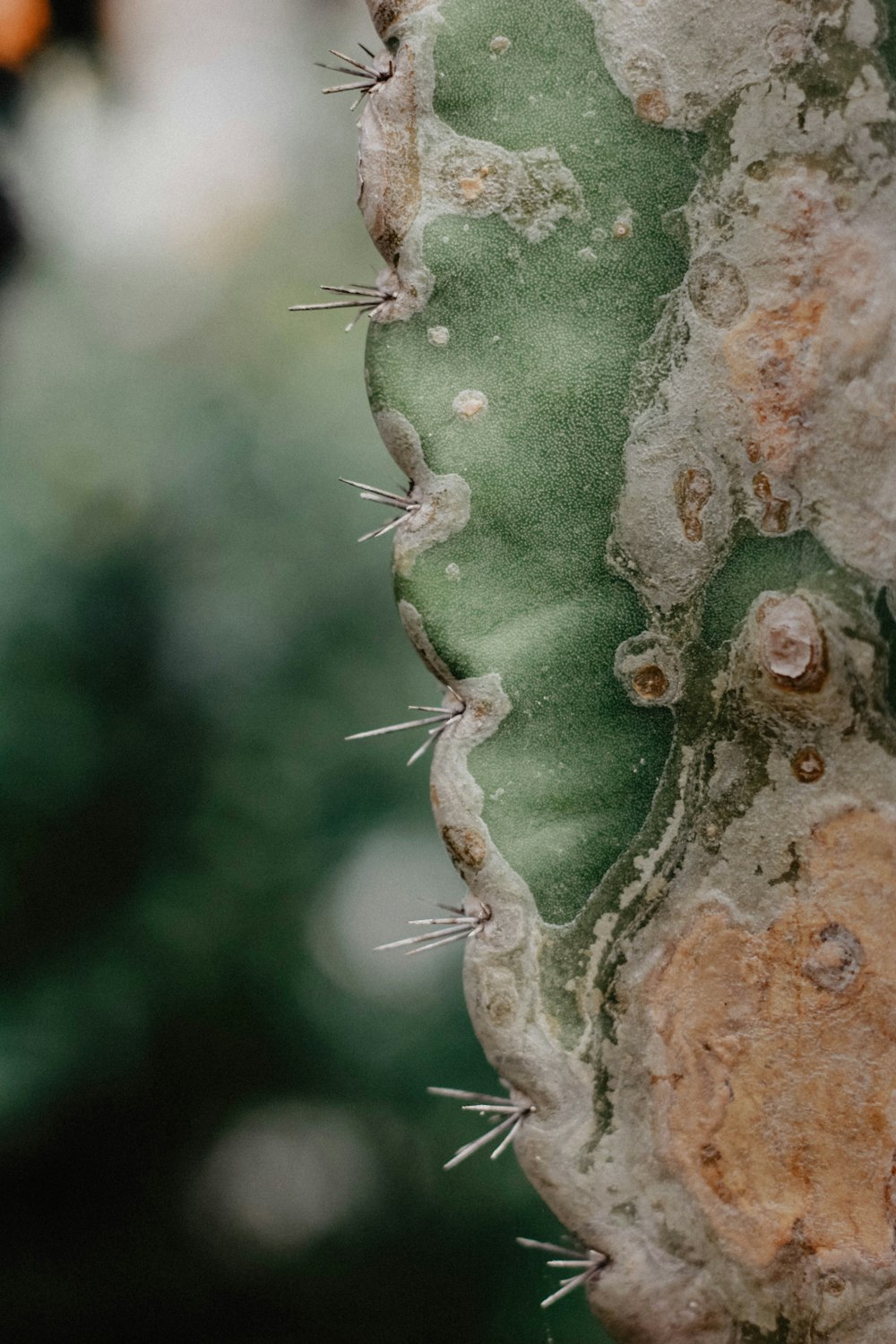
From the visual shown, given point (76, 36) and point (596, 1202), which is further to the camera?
point (76, 36)

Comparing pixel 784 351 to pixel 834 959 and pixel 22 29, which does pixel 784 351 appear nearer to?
pixel 834 959

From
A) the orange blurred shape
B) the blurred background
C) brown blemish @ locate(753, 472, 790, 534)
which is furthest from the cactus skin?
the orange blurred shape

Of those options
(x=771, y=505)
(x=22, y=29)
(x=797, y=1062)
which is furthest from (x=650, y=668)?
(x=22, y=29)

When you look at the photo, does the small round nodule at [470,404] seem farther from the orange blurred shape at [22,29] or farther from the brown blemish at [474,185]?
the orange blurred shape at [22,29]

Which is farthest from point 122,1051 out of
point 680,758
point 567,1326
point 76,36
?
point 76,36

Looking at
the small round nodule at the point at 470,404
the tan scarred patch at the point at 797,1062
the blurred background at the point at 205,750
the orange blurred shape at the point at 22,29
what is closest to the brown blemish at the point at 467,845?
the tan scarred patch at the point at 797,1062

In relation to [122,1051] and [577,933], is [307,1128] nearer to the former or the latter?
[122,1051]
